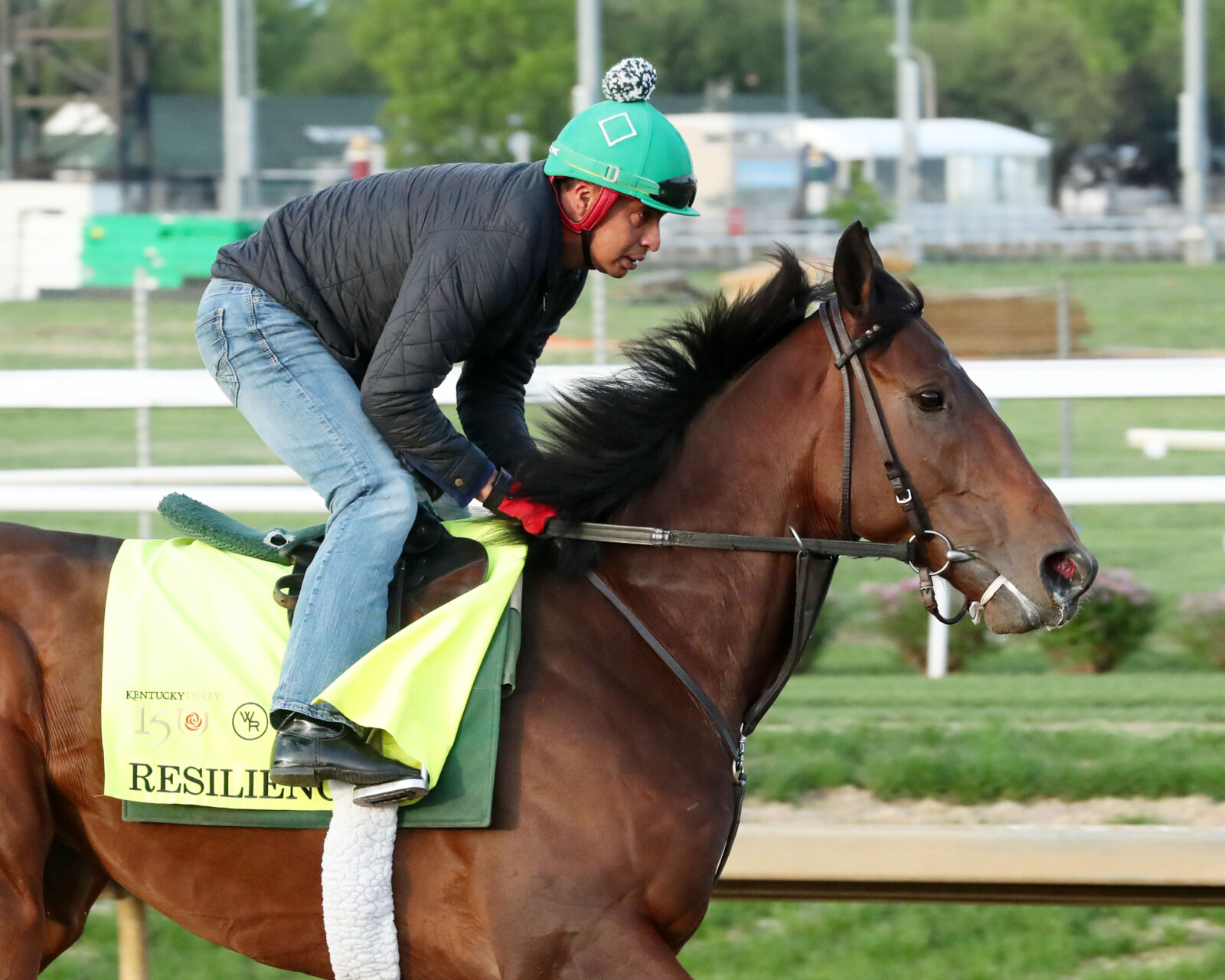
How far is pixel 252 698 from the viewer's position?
9.42ft

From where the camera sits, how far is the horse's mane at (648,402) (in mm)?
3014

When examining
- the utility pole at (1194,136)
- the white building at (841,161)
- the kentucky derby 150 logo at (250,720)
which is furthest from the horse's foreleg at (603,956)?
the white building at (841,161)

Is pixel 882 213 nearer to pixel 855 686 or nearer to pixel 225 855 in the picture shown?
pixel 855 686

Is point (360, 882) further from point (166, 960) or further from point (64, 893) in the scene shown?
point (166, 960)

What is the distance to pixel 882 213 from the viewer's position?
26625 millimetres

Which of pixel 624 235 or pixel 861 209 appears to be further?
pixel 861 209

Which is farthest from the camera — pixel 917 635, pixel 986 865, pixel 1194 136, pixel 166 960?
pixel 1194 136

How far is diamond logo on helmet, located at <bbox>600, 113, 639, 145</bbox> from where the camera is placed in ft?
9.59

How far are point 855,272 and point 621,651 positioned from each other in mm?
821

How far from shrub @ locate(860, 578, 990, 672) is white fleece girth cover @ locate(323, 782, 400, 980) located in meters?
4.60

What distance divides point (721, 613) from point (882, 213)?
24492mm

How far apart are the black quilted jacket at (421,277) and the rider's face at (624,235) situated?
92mm

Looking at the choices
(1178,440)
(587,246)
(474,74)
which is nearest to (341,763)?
(587,246)

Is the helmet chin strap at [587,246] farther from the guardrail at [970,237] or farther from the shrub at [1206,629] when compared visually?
the guardrail at [970,237]
